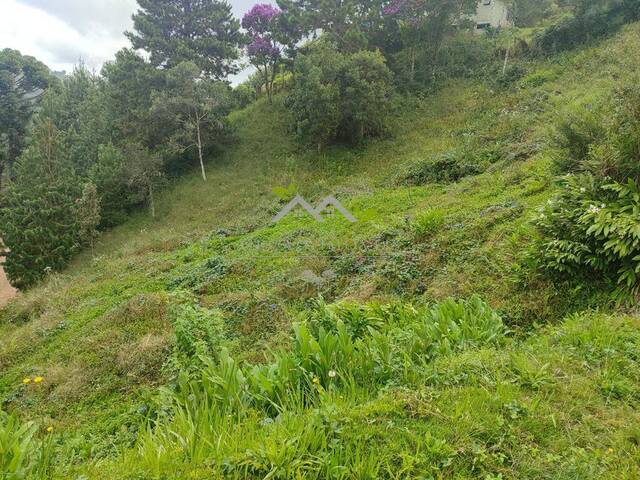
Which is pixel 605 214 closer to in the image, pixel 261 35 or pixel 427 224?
pixel 427 224

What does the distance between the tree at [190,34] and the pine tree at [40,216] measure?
8.27 metres

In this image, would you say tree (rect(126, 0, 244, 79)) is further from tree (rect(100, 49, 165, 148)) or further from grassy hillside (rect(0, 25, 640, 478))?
grassy hillside (rect(0, 25, 640, 478))

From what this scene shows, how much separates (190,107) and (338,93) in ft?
25.1

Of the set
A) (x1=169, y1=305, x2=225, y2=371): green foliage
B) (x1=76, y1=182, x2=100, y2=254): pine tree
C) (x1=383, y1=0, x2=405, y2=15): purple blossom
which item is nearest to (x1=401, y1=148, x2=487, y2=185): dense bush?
(x1=169, y1=305, x2=225, y2=371): green foliage

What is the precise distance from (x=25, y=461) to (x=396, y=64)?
79.0ft

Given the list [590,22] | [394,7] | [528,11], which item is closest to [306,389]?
[394,7]

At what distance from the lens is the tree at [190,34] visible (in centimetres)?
2147

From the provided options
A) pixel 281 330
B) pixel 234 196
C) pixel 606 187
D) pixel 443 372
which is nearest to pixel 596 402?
pixel 443 372

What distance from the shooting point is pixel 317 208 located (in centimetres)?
1262

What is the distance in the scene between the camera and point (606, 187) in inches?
165

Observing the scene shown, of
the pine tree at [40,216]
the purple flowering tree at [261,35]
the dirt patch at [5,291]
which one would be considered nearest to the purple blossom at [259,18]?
the purple flowering tree at [261,35]

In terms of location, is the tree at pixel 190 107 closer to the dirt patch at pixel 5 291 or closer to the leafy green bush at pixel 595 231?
the dirt patch at pixel 5 291

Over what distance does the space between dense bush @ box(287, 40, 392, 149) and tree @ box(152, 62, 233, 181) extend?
14.6ft

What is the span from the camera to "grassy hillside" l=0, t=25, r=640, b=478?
6.98 feet
